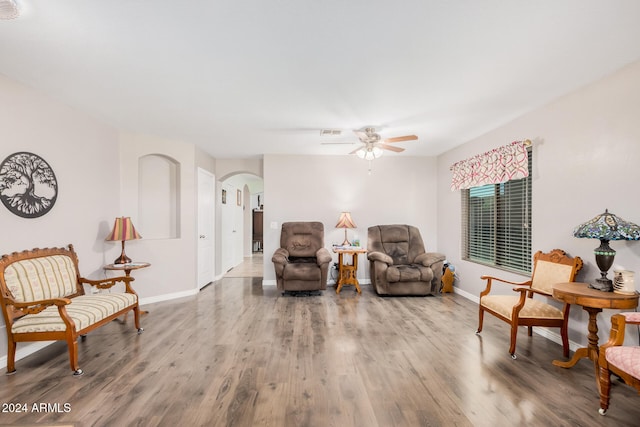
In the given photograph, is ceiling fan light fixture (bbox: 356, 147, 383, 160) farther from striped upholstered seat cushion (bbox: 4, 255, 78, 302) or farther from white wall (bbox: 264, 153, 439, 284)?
striped upholstered seat cushion (bbox: 4, 255, 78, 302)

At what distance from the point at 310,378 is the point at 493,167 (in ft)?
11.2

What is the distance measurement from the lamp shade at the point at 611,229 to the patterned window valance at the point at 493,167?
117 centimetres

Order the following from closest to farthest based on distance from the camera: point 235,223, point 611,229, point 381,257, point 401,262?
point 611,229 < point 381,257 < point 401,262 < point 235,223

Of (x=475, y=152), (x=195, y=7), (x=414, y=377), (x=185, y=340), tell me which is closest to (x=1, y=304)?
(x=185, y=340)

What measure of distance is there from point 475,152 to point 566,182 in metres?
1.61

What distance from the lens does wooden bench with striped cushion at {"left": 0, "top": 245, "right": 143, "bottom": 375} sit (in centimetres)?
232

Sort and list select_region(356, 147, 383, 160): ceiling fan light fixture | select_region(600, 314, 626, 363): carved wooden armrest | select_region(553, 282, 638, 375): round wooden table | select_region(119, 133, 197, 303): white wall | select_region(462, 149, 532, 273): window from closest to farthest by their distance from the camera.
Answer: select_region(600, 314, 626, 363): carved wooden armrest < select_region(553, 282, 638, 375): round wooden table < select_region(462, 149, 532, 273): window < select_region(356, 147, 383, 160): ceiling fan light fixture < select_region(119, 133, 197, 303): white wall

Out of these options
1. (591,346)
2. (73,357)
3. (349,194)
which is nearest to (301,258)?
(349,194)

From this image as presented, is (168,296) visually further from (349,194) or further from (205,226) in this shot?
(349,194)

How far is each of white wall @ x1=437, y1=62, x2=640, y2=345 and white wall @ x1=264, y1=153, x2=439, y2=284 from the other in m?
2.04

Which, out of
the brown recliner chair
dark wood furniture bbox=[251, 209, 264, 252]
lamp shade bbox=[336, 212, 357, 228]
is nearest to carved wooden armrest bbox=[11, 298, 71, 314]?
the brown recliner chair

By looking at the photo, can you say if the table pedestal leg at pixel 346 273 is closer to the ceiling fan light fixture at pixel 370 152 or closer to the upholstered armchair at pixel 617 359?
the ceiling fan light fixture at pixel 370 152

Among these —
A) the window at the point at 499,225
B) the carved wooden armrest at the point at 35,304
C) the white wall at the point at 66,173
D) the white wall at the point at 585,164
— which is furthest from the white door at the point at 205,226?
the white wall at the point at 585,164

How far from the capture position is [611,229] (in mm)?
2143
